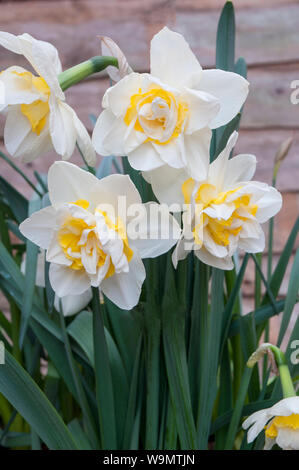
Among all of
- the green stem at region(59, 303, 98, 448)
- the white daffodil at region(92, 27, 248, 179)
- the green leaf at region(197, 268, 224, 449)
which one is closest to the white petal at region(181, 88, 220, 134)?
the white daffodil at region(92, 27, 248, 179)

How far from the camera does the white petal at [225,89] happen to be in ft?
1.45

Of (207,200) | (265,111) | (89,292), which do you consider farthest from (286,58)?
(207,200)

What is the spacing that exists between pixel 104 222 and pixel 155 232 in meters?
0.05

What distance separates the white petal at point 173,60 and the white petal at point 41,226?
5.8 inches

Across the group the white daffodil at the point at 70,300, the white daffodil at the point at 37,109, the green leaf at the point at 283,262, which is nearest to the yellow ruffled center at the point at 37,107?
the white daffodil at the point at 37,109

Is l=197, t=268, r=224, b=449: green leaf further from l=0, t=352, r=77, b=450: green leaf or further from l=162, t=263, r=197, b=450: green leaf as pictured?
l=0, t=352, r=77, b=450: green leaf

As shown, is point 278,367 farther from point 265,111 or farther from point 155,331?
point 265,111

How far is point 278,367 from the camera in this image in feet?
1.83

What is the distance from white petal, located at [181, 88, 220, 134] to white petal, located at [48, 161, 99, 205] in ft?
0.33

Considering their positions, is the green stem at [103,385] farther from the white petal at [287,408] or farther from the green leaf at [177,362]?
the white petal at [287,408]

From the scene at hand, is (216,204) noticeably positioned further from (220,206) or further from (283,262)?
(283,262)

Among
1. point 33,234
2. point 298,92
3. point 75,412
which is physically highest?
point 298,92

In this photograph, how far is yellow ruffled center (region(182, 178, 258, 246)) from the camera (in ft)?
1.47

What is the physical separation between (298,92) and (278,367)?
79 centimetres
